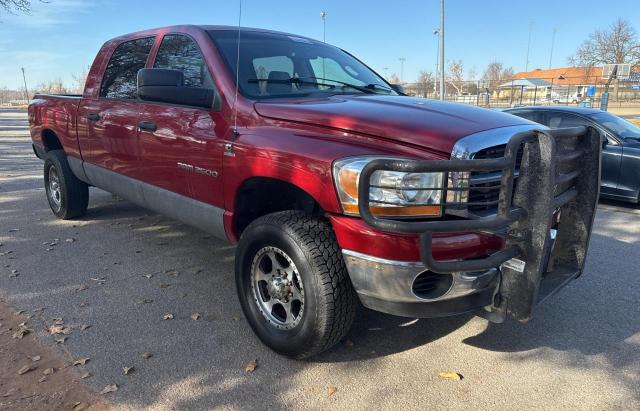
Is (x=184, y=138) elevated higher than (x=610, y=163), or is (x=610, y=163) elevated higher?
(x=184, y=138)

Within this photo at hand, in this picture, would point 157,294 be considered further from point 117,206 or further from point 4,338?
point 117,206

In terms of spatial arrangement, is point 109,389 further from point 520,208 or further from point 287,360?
point 520,208

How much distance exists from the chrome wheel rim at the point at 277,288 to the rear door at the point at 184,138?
0.61 metres

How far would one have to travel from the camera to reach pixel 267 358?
298 centimetres

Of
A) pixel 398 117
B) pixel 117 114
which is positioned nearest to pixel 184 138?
pixel 117 114

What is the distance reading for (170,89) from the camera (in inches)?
129

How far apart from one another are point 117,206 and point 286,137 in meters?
4.62

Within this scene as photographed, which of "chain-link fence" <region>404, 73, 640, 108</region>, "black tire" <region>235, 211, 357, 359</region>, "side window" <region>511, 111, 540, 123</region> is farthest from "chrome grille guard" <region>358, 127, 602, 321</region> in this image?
"chain-link fence" <region>404, 73, 640, 108</region>

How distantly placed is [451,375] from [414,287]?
0.70 metres

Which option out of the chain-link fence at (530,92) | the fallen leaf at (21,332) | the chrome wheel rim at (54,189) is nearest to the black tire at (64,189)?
the chrome wheel rim at (54,189)

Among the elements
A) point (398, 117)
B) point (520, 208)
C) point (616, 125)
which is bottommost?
point (520, 208)

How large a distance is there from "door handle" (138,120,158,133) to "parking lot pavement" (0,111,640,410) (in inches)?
49.7

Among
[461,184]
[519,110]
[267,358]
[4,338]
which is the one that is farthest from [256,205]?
[519,110]

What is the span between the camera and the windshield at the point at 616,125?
24.3ft
